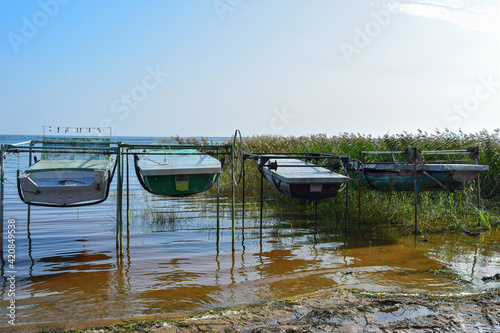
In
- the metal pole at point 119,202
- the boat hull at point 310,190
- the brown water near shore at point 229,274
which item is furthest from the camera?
the boat hull at point 310,190

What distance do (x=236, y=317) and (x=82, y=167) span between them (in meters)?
4.24

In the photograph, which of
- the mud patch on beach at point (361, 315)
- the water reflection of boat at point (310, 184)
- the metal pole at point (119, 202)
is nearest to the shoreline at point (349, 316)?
the mud patch on beach at point (361, 315)

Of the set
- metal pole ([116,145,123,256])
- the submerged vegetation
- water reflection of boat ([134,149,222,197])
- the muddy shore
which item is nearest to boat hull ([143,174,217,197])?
water reflection of boat ([134,149,222,197])

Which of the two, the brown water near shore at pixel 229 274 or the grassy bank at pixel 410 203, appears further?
the grassy bank at pixel 410 203

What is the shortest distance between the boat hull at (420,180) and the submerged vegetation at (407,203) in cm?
63

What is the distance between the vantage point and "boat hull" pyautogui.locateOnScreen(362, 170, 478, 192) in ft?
27.0

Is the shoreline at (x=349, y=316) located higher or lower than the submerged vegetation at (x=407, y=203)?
lower

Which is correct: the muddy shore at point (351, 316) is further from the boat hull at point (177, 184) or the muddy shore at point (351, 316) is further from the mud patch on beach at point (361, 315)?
the boat hull at point (177, 184)

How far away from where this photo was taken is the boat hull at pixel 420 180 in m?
8.22

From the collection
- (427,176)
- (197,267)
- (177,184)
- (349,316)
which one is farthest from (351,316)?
(427,176)

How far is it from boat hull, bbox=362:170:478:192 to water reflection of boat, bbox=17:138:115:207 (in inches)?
206

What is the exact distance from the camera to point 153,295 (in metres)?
5.36

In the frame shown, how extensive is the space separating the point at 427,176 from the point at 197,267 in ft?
16.1

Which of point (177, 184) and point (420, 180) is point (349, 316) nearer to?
point (177, 184)
